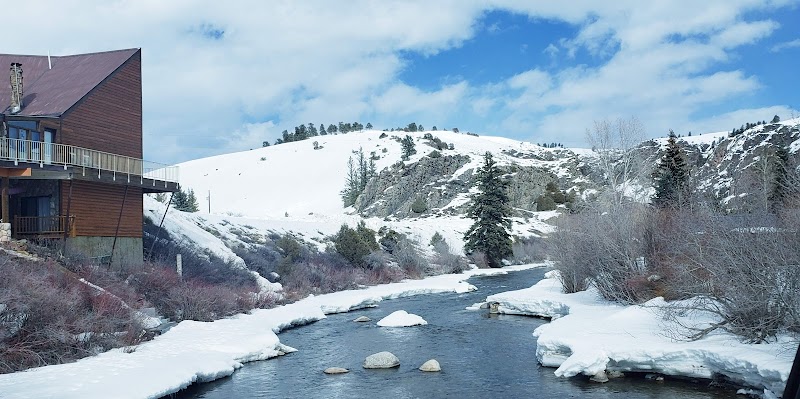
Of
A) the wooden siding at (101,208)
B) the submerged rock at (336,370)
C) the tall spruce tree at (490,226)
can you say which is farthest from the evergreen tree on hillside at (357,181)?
the submerged rock at (336,370)

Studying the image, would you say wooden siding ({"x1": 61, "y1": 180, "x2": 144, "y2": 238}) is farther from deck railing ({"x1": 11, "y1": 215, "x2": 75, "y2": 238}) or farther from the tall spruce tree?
the tall spruce tree

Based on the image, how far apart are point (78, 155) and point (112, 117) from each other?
10.5 ft

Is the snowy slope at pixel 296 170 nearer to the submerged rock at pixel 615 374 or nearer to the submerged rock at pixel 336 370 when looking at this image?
the submerged rock at pixel 336 370

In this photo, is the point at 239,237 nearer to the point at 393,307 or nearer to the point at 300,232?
the point at 300,232

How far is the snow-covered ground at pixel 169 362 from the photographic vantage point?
15236 millimetres

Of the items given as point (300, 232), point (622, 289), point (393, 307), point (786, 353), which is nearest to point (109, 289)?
point (393, 307)

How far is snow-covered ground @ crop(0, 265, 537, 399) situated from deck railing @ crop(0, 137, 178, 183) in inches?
373

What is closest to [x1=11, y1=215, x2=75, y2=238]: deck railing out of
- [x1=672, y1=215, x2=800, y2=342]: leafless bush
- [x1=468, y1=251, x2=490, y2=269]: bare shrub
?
[x1=672, y1=215, x2=800, y2=342]: leafless bush

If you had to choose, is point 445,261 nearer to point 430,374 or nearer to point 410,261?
point 410,261

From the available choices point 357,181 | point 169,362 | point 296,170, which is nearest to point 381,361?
point 169,362

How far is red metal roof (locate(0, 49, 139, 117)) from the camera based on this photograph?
3000cm

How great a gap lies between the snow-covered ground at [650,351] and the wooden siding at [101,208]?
20.8 meters

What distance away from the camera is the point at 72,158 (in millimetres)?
29156

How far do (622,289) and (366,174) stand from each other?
283ft
